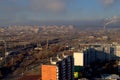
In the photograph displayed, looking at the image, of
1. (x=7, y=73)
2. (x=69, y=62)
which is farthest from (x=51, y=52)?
(x=69, y=62)

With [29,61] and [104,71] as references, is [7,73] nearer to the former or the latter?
[29,61]

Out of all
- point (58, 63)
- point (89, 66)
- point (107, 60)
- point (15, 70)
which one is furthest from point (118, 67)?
point (58, 63)

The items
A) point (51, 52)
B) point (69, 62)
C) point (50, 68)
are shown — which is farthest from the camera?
point (51, 52)

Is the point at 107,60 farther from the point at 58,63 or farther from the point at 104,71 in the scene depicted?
the point at 58,63

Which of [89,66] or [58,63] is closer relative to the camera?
[58,63]

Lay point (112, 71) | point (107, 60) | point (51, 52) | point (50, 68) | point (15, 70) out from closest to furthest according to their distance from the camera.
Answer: point (50, 68) → point (112, 71) → point (15, 70) → point (107, 60) → point (51, 52)

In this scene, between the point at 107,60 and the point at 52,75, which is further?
the point at 107,60

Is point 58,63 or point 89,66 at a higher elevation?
point 58,63

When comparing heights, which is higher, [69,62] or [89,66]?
[69,62]

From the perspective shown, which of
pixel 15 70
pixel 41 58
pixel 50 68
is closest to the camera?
pixel 50 68
